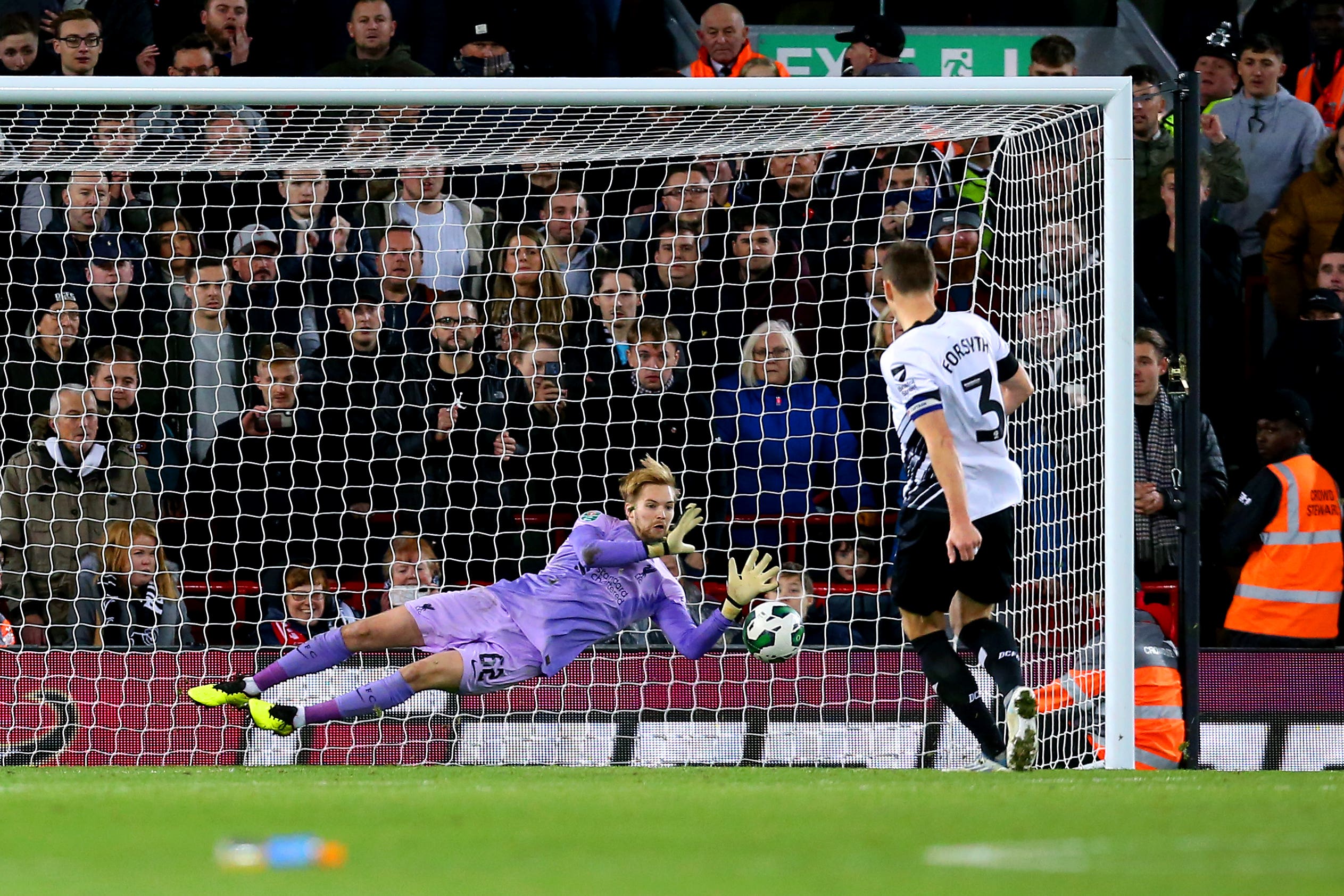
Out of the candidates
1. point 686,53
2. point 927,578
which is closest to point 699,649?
point 927,578

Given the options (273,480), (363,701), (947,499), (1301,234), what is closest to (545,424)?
(273,480)

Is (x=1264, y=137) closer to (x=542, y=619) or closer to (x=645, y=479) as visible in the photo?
(x=645, y=479)

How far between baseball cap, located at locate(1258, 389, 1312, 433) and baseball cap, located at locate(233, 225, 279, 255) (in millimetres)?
4856

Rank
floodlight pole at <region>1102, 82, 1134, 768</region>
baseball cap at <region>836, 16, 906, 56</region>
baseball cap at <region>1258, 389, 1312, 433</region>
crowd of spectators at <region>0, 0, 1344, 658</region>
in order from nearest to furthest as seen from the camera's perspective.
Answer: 1. floodlight pole at <region>1102, 82, 1134, 768</region>
2. baseball cap at <region>1258, 389, 1312, 433</region>
3. crowd of spectators at <region>0, 0, 1344, 658</region>
4. baseball cap at <region>836, 16, 906, 56</region>

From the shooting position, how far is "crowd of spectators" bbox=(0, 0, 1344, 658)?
8625 mm

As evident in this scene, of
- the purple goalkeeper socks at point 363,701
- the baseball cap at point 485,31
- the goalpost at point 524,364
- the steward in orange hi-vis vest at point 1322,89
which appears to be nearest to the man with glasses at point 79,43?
the goalpost at point 524,364

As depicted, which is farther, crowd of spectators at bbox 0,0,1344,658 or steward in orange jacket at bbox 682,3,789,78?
steward in orange jacket at bbox 682,3,789,78

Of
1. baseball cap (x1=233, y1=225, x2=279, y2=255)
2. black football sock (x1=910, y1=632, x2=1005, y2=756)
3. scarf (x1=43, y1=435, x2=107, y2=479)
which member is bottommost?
black football sock (x1=910, y1=632, x2=1005, y2=756)

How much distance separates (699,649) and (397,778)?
4.76 ft

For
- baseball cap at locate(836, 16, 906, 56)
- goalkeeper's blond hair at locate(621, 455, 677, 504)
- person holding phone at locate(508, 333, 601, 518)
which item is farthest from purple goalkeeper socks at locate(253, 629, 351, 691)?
baseball cap at locate(836, 16, 906, 56)

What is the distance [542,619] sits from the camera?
24.4ft

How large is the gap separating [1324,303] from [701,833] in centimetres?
607

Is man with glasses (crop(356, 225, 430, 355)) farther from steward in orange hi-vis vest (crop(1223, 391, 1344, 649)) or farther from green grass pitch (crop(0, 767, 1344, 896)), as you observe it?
steward in orange hi-vis vest (crop(1223, 391, 1344, 649))

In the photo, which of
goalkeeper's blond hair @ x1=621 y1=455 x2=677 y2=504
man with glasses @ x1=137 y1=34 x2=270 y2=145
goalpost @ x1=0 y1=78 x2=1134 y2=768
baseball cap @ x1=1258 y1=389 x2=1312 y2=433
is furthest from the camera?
baseball cap @ x1=1258 y1=389 x2=1312 y2=433
